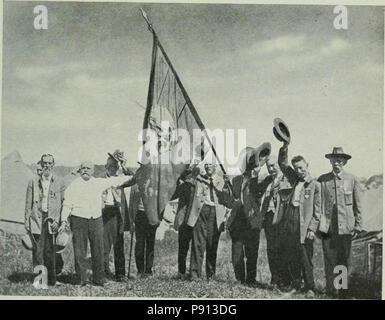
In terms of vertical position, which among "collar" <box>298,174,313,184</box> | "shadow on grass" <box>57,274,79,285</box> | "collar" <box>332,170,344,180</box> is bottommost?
"shadow on grass" <box>57,274,79,285</box>

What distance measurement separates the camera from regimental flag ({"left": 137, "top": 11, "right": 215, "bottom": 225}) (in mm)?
6941

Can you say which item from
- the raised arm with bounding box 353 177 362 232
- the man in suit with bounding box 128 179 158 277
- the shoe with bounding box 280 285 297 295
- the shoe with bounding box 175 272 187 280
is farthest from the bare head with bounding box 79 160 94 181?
the raised arm with bounding box 353 177 362 232

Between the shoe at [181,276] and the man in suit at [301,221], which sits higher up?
the man in suit at [301,221]

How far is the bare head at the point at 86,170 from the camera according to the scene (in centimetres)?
692

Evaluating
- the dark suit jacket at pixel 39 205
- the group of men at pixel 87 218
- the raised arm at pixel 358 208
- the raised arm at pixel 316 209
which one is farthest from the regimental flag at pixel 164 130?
the raised arm at pixel 358 208

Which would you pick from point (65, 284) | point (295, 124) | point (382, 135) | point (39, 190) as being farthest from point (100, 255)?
point (382, 135)

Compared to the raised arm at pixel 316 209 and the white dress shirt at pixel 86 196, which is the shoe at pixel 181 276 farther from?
the raised arm at pixel 316 209

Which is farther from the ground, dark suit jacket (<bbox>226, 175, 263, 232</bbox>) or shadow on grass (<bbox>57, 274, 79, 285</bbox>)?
dark suit jacket (<bbox>226, 175, 263, 232</bbox>)

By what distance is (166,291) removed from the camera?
271 inches

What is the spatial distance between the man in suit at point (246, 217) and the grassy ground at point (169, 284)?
7cm

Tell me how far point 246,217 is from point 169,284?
1077mm

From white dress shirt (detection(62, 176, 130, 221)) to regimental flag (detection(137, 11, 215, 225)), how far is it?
347 mm

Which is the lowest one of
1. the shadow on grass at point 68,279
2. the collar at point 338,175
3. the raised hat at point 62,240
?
the shadow on grass at point 68,279

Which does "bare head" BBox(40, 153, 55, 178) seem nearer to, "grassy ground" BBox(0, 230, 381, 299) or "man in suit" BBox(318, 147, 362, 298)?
"grassy ground" BBox(0, 230, 381, 299)
